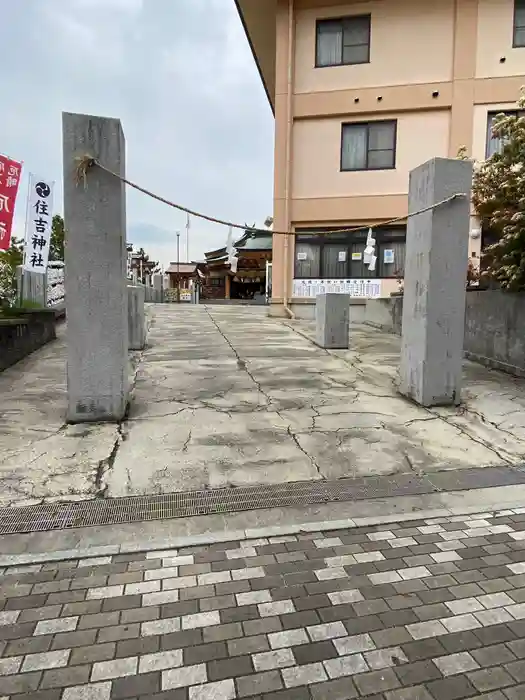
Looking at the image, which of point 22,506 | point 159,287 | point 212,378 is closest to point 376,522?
point 22,506

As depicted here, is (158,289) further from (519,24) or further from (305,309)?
(519,24)

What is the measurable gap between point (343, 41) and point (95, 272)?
1385 cm

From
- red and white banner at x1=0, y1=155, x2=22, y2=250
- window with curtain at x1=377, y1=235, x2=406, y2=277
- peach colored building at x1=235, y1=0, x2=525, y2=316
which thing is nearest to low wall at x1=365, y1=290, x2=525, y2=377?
peach colored building at x1=235, y1=0, x2=525, y2=316

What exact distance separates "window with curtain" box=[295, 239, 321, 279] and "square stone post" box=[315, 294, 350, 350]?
583cm

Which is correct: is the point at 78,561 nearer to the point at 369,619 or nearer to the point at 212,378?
the point at 369,619

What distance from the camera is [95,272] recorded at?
15.7 ft

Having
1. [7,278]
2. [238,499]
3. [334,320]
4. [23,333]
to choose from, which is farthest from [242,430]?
[7,278]

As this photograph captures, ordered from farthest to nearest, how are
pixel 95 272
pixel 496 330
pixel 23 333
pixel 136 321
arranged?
pixel 136 321 < pixel 23 333 < pixel 496 330 < pixel 95 272

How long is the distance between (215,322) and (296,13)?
1003cm

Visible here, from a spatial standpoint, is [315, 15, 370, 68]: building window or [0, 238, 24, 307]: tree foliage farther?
[315, 15, 370, 68]: building window

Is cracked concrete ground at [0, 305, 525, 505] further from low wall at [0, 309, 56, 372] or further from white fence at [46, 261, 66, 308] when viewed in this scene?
white fence at [46, 261, 66, 308]

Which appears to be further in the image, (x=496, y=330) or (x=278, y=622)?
(x=496, y=330)

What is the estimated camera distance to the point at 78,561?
2.70m

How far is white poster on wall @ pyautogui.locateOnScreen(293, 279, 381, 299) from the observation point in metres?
15.0
